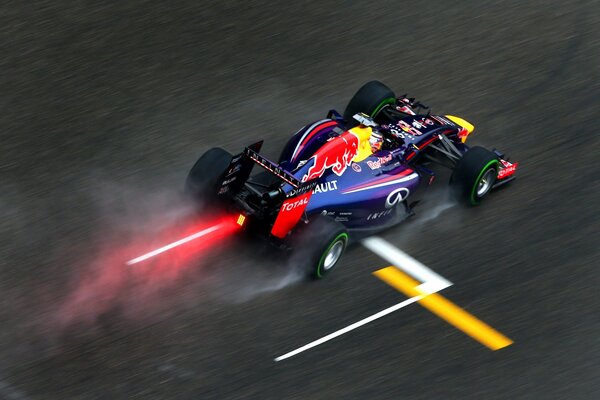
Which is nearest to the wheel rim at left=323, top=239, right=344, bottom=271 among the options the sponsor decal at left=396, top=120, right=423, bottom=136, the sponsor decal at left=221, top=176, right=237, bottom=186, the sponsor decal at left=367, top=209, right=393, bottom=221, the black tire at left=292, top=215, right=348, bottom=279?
the black tire at left=292, top=215, right=348, bottom=279

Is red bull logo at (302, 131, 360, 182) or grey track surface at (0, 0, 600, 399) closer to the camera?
grey track surface at (0, 0, 600, 399)

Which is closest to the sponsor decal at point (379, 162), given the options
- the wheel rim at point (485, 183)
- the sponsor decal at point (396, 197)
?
the sponsor decal at point (396, 197)

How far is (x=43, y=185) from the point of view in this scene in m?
14.4

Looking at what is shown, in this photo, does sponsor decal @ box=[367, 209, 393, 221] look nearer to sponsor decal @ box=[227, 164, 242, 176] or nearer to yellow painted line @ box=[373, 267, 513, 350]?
yellow painted line @ box=[373, 267, 513, 350]

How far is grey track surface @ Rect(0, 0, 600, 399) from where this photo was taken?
1137 centimetres

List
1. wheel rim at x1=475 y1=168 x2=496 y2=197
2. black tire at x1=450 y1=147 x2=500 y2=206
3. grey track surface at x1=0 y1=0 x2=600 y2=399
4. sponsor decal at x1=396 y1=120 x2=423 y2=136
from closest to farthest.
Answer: grey track surface at x1=0 y1=0 x2=600 y2=399, black tire at x1=450 y1=147 x2=500 y2=206, wheel rim at x1=475 y1=168 x2=496 y2=197, sponsor decal at x1=396 y1=120 x2=423 y2=136

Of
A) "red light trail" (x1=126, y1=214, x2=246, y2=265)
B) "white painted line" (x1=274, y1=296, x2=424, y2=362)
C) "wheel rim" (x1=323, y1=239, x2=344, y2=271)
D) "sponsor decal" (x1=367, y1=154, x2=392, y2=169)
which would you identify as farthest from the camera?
"sponsor decal" (x1=367, y1=154, x2=392, y2=169)

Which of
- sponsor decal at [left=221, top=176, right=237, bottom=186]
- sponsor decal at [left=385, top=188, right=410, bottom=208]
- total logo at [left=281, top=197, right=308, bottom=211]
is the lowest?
sponsor decal at [left=385, top=188, right=410, bottom=208]

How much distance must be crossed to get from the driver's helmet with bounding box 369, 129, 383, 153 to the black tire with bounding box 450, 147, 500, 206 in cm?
120

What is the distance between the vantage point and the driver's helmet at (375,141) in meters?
13.5

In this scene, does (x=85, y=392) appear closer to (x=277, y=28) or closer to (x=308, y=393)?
(x=308, y=393)

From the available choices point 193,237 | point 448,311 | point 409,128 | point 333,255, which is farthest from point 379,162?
point 193,237

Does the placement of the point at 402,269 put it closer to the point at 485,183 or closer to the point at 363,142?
the point at 363,142

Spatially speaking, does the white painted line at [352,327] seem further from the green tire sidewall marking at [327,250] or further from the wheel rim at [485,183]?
the wheel rim at [485,183]
